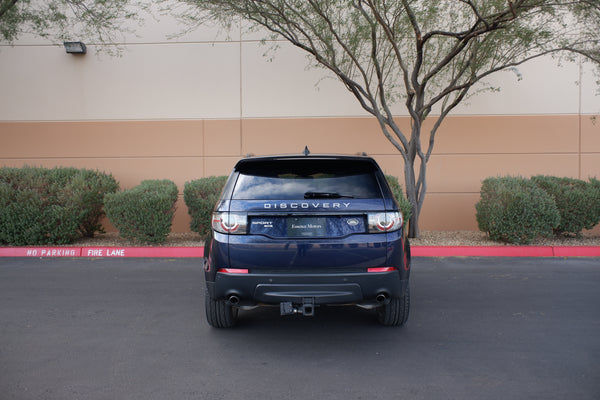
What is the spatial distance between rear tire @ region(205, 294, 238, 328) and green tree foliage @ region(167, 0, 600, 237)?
5861mm

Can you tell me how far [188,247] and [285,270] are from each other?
5616mm

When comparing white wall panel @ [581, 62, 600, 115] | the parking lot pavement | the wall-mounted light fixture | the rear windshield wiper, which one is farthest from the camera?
the wall-mounted light fixture

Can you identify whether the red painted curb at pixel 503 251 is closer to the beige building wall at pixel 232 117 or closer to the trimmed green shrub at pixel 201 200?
the beige building wall at pixel 232 117

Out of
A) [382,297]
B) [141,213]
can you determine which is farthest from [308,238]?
[141,213]

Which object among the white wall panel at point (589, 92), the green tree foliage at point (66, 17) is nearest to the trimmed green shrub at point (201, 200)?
the green tree foliage at point (66, 17)

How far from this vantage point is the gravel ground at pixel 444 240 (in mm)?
9500

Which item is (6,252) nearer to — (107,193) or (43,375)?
(107,193)

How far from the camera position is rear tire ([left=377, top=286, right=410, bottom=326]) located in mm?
4602

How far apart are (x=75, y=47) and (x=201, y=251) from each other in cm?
673

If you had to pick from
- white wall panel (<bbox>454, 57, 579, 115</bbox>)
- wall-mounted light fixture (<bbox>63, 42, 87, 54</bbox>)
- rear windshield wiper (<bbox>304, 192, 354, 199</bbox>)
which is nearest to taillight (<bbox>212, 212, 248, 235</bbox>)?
rear windshield wiper (<bbox>304, 192, 354, 199</bbox>)

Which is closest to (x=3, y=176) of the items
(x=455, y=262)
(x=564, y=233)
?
(x=455, y=262)

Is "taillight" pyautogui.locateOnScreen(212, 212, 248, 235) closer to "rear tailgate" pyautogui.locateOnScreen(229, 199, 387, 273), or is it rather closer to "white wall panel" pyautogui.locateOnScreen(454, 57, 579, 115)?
"rear tailgate" pyautogui.locateOnScreen(229, 199, 387, 273)

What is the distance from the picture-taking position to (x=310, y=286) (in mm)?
3865

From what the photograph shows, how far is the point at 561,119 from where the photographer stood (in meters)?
11.4
